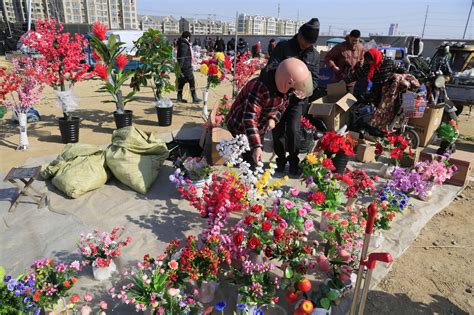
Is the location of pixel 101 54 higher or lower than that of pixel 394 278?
higher

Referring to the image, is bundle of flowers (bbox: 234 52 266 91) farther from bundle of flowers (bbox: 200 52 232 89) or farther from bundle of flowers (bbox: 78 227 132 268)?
bundle of flowers (bbox: 78 227 132 268)

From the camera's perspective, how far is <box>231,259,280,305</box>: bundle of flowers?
221 centimetres

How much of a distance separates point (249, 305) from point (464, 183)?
3.67 metres

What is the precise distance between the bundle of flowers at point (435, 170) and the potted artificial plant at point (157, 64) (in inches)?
177

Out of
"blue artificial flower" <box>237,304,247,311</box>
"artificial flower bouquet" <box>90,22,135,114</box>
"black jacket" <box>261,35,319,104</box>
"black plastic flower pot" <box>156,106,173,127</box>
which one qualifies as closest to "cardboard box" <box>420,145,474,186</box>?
"black jacket" <box>261,35,319,104</box>

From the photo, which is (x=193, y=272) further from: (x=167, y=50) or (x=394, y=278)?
(x=167, y=50)

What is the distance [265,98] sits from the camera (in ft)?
11.0

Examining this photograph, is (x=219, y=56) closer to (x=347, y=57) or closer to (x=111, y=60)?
(x=111, y=60)

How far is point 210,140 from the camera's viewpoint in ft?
15.1

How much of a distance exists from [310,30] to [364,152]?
211 centimetres

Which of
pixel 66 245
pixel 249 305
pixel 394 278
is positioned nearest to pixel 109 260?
pixel 66 245

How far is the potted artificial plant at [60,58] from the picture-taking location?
535 centimetres

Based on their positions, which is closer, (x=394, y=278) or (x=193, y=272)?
(x=193, y=272)

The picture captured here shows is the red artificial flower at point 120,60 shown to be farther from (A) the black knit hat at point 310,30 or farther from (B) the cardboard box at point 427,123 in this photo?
(B) the cardboard box at point 427,123
